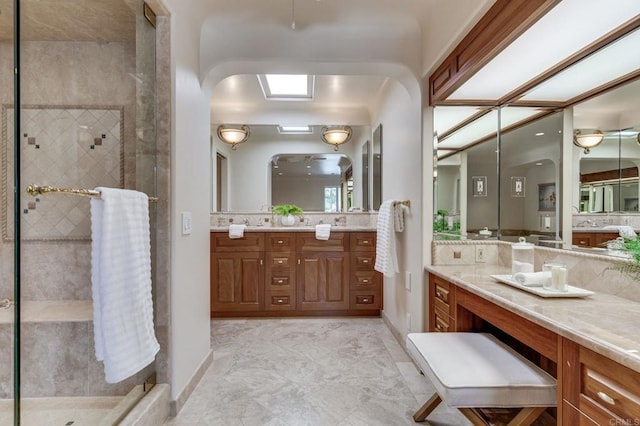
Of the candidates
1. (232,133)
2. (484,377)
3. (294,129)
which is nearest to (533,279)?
(484,377)

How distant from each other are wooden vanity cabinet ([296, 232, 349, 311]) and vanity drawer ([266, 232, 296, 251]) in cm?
16

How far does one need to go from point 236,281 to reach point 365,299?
141 cm

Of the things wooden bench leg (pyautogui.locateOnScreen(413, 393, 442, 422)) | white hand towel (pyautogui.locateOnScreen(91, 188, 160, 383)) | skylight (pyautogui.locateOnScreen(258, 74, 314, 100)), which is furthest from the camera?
skylight (pyautogui.locateOnScreen(258, 74, 314, 100))

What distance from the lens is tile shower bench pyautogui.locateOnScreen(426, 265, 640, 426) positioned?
0.79 meters

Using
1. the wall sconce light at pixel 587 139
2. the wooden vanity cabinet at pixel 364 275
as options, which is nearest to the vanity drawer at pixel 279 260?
the wooden vanity cabinet at pixel 364 275

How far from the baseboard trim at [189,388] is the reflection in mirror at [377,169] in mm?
2243

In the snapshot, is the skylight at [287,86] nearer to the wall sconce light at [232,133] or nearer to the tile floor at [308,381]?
the wall sconce light at [232,133]

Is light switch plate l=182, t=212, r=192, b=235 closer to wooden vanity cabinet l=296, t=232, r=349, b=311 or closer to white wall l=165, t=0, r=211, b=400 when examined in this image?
white wall l=165, t=0, r=211, b=400

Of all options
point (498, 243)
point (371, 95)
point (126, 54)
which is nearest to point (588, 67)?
point (498, 243)

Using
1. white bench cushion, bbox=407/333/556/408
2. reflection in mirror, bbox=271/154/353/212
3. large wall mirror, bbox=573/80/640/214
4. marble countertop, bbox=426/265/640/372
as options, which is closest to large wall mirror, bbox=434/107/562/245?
large wall mirror, bbox=573/80/640/214

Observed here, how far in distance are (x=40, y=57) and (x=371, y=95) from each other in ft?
9.37

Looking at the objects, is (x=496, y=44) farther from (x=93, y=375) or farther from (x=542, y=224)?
(x=93, y=375)

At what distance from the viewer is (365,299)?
336 cm

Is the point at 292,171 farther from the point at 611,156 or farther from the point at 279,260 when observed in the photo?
the point at 611,156
